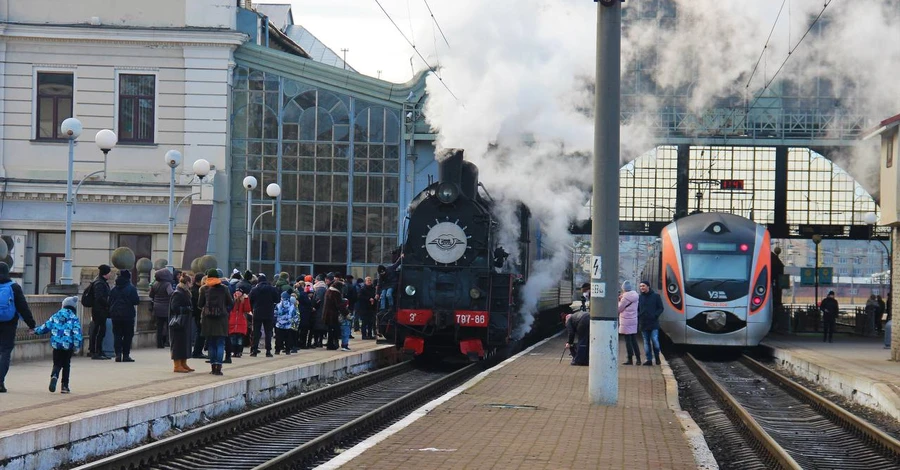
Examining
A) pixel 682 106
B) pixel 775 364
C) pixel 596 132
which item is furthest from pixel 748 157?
pixel 596 132

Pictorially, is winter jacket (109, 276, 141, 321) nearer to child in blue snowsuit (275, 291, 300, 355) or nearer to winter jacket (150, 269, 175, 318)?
winter jacket (150, 269, 175, 318)

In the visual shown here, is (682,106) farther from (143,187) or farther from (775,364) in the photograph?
(143,187)

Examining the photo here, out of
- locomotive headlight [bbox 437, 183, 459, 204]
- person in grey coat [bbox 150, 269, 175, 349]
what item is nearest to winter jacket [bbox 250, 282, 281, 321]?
person in grey coat [bbox 150, 269, 175, 349]

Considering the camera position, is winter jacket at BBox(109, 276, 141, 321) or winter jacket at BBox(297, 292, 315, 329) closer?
winter jacket at BBox(109, 276, 141, 321)

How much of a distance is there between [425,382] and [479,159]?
20.0 ft

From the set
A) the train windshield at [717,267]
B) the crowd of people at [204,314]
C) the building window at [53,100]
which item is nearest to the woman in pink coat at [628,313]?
the train windshield at [717,267]

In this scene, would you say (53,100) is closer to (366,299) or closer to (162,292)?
(366,299)

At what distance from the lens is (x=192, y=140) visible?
3716cm

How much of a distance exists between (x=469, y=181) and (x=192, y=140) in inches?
636

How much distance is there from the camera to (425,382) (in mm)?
21719

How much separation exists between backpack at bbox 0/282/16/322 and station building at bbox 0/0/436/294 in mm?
21806

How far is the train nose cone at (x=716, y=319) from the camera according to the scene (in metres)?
27.3

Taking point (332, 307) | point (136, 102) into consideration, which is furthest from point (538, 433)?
point (136, 102)

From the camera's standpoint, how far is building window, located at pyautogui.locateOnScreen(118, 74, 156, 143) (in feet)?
122
